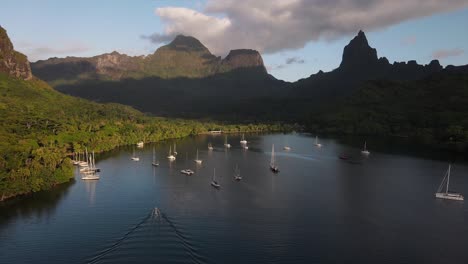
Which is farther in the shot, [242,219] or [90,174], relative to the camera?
[90,174]

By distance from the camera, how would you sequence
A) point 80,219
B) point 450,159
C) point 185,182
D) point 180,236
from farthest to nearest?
point 450,159 < point 185,182 < point 80,219 < point 180,236

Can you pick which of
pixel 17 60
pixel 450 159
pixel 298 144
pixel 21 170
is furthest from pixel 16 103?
pixel 450 159

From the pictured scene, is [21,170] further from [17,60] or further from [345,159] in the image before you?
[17,60]

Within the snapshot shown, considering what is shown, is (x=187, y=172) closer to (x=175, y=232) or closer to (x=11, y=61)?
(x=175, y=232)

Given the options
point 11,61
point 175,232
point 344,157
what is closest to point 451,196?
point 344,157

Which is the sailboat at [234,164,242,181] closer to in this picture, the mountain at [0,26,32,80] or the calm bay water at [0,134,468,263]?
the calm bay water at [0,134,468,263]

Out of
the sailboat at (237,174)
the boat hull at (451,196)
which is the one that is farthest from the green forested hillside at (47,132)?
the boat hull at (451,196)
